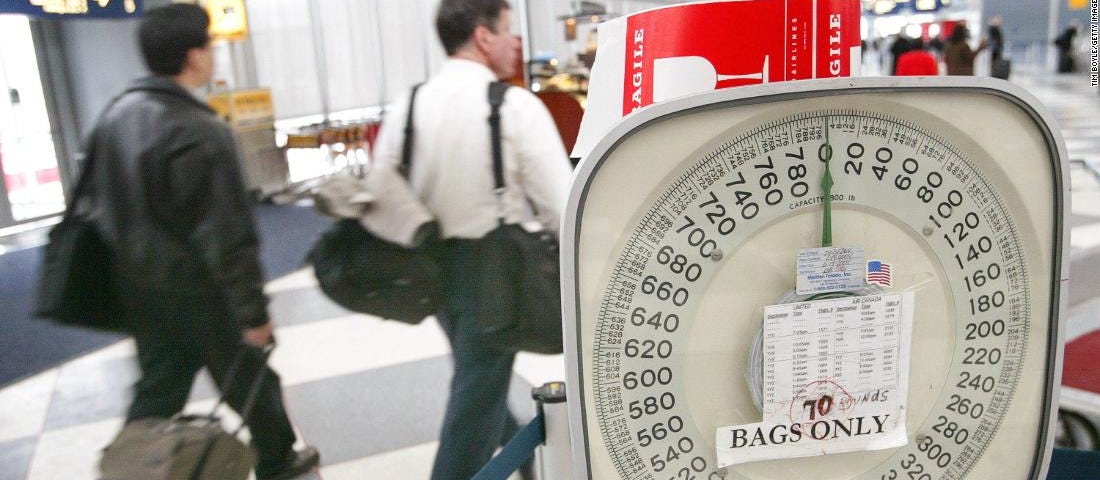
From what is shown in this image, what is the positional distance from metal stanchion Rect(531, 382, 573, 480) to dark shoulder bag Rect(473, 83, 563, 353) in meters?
1.05

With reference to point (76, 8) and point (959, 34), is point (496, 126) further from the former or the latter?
point (959, 34)

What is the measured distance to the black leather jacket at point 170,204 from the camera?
2029mm

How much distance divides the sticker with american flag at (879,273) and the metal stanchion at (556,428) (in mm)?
279

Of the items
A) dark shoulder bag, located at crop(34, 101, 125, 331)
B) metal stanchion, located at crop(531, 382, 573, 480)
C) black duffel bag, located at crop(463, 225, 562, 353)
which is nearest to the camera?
metal stanchion, located at crop(531, 382, 573, 480)

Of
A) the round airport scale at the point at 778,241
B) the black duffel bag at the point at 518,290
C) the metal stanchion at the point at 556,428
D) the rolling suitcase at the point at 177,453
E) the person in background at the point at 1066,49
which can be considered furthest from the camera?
the person in background at the point at 1066,49

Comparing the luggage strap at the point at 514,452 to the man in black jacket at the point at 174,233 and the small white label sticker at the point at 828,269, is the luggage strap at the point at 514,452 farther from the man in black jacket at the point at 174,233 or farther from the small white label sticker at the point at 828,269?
the man in black jacket at the point at 174,233

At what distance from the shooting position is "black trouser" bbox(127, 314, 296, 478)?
2.16 metres

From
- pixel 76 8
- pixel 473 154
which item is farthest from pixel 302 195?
pixel 473 154

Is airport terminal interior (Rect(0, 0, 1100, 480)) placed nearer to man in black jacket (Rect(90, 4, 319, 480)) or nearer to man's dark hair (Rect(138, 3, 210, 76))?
man in black jacket (Rect(90, 4, 319, 480))

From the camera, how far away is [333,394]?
9.91 ft

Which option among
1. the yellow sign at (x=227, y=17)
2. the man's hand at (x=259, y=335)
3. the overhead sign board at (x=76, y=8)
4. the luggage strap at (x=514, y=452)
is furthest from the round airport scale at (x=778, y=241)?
the yellow sign at (x=227, y=17)

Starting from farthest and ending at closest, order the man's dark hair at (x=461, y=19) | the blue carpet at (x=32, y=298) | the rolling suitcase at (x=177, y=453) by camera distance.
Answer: the blue carpet at (x=32, y=298), the man's dark hair at (x=461, y=19), the rolling suitcase at (x=177, y=453)

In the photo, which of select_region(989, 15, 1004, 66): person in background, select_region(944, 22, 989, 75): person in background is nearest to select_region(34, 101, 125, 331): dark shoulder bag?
select_region(944, 22, 989, 75): person in background

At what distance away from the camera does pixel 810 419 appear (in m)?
0.69
